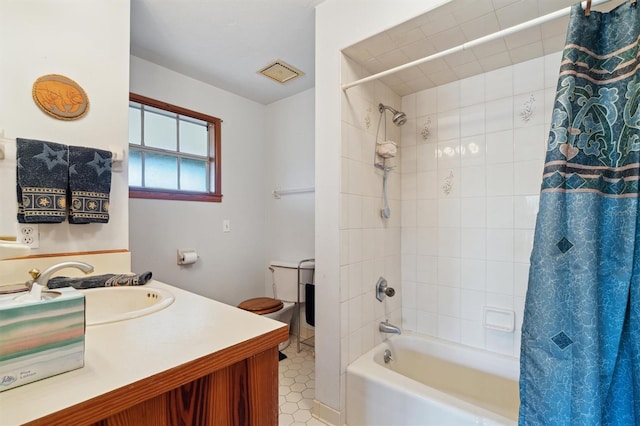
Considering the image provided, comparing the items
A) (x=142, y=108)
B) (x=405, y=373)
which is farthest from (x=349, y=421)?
(x=142, y=108)

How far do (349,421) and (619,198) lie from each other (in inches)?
63.1

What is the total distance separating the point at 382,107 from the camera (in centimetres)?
193

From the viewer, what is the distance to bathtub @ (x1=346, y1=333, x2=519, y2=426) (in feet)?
4.28

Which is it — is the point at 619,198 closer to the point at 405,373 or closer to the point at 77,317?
the point at 77,317

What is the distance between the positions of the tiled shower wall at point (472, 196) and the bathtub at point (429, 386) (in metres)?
0.13

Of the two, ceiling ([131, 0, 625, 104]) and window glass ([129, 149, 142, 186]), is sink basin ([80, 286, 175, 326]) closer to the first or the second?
window glass ([129, 149, 142, 186])

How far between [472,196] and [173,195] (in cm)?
226

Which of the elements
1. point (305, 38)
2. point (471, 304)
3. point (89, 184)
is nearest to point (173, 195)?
point (89, 184)

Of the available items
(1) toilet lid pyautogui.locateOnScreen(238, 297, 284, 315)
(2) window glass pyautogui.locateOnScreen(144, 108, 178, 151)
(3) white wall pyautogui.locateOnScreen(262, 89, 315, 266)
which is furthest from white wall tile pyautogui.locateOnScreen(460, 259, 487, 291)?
(2) window glass pyautogui.locateOnScreen(144, 108, 178, 151)

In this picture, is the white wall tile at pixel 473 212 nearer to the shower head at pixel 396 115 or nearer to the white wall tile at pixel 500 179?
the white wall tile at pixel 500 179

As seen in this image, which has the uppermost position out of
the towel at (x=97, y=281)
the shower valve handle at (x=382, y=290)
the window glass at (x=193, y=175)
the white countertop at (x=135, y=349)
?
the window glass at (x=193, y=175)

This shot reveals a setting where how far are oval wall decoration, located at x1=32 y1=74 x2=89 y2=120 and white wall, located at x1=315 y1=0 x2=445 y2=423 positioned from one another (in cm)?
119

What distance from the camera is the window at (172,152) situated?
7.24 feet

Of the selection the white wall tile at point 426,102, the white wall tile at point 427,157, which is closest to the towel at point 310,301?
the white wall tile at point 427,157
